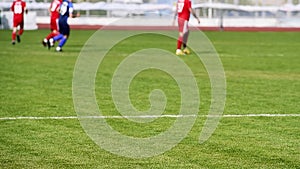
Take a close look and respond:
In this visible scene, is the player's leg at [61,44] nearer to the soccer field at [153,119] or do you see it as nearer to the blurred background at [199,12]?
the soccer field at [153,119]

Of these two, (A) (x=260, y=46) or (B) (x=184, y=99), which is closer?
(B) (x=184, y=99)

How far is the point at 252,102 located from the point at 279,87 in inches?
99.1

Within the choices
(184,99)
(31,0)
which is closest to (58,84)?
(184,99)

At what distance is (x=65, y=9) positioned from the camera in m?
25.8

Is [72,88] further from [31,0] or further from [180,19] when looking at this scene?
[31,0]

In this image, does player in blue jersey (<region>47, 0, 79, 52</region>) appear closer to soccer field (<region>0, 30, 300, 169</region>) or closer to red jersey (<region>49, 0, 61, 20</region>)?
red jersey (<region>49, 0, 61, 20</region>)

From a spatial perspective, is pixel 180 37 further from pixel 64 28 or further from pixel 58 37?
pixel 58 37

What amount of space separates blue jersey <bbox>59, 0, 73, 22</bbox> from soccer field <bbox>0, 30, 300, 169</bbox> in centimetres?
607

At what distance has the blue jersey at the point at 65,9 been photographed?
2550cm

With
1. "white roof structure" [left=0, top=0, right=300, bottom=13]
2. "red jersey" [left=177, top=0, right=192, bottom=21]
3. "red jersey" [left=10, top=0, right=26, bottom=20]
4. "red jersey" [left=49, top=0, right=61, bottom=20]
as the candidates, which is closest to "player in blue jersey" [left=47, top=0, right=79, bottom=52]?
"red jersey" [left=49, top=0, right=61, bottom=20]

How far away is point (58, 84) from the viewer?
571 inches

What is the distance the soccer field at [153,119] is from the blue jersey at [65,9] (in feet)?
19.9

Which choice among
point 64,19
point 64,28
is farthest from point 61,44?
point 64,19

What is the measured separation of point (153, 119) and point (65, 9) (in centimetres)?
1625
